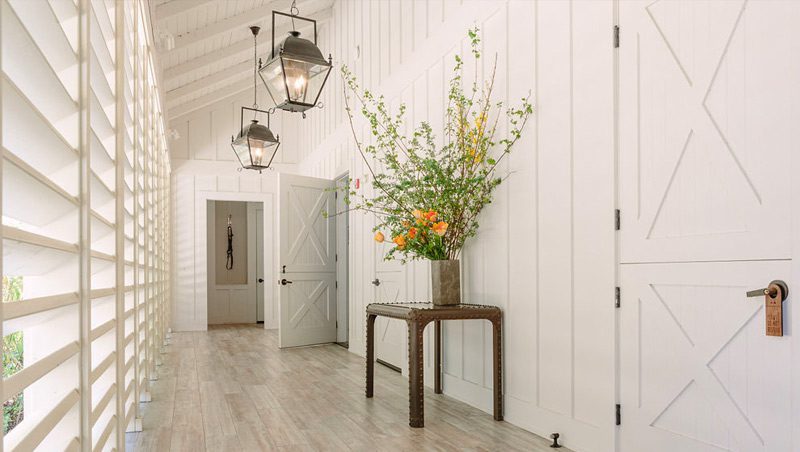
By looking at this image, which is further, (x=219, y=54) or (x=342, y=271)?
(x=342, y=271)

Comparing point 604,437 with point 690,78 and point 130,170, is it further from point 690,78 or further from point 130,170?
point 130,170

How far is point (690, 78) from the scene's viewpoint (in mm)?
2566

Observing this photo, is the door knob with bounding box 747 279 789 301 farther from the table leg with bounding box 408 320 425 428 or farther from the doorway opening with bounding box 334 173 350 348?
the doorway opening with bounding box 334 173 350 348

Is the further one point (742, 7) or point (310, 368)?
point (310, 368)

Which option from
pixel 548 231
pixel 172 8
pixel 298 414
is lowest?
pixel 298 414

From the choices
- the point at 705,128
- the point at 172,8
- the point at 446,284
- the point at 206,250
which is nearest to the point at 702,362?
the point at 705,128

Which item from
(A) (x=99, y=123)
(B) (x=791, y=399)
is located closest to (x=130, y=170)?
(A) (x=99, y=123)

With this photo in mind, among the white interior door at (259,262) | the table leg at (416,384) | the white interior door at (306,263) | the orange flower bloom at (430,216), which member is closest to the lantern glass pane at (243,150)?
the white interior door at (306,263)

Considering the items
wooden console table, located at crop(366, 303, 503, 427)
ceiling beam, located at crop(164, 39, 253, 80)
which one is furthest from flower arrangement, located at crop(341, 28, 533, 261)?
ceiling beam, located at crop(164, 39, 253, 80)

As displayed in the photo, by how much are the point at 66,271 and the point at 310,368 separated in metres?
4.66

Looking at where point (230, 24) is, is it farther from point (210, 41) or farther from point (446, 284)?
point (446, 284)

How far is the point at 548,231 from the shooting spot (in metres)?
3.50

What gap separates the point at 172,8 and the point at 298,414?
3973 millimetres

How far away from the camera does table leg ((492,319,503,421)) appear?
12.5 feet
